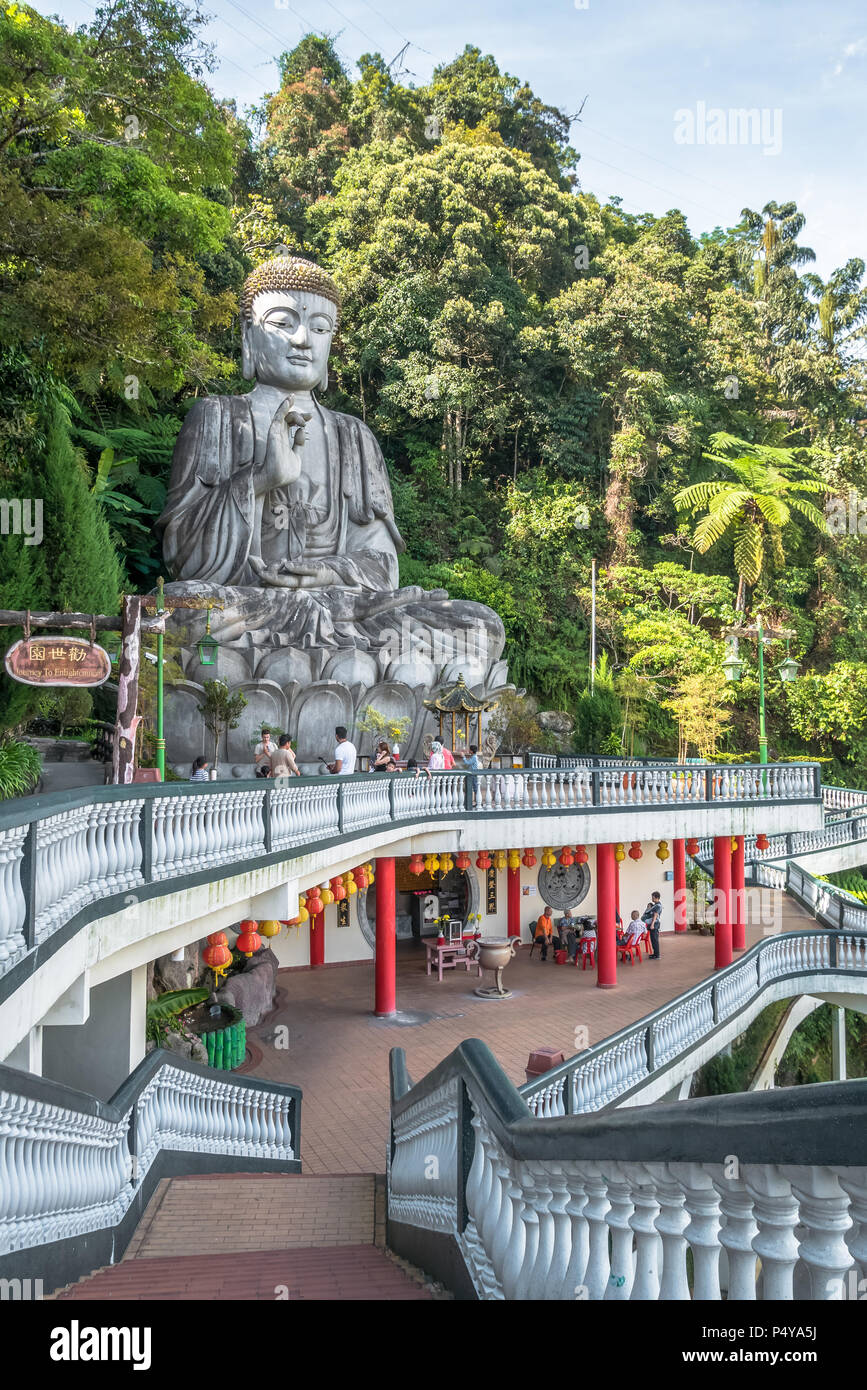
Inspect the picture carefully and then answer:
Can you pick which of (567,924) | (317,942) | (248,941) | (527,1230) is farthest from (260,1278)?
(567,924)

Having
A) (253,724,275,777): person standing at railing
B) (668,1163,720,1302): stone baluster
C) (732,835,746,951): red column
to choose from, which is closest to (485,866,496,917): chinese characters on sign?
(732,835,746,951): red column

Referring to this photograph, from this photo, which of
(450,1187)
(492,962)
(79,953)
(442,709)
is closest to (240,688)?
(442,709)

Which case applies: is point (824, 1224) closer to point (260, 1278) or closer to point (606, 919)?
point (260, 1278)

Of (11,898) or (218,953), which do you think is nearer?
(11,898)

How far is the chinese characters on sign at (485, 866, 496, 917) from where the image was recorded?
1938 centimetres

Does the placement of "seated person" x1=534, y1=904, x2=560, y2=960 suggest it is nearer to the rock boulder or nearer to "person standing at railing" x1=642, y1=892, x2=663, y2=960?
"person standing at railing" x1=642, y1=892, x2=663, y2=960

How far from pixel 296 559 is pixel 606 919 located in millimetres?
11725

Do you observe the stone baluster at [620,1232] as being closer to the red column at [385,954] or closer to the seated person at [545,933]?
the red column at [385,954]

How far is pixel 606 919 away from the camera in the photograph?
655 inches

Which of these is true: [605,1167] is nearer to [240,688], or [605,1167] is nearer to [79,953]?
[79,953]

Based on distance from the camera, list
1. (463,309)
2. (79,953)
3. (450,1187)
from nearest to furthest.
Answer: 1. (450,1187)
2. (79,953)
3. (463,309)

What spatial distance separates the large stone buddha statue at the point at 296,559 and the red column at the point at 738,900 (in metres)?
6.64
